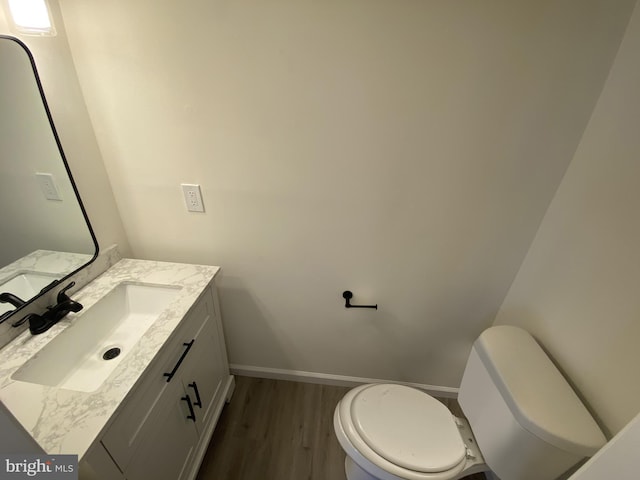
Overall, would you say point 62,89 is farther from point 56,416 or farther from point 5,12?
point 56,416

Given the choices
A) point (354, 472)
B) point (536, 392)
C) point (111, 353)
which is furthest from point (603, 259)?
point (111, 353)

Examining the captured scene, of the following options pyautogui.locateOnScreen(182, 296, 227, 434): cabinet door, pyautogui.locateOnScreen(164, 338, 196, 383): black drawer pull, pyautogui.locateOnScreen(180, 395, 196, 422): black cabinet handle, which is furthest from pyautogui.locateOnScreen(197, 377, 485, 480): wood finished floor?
pyautogui.locateOnScreen(164, 338, 196, 383): black drawer pull

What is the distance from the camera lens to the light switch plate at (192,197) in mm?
1198

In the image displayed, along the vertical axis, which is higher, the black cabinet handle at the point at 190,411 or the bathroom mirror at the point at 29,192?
the bathroom mirror at the point at 29,192

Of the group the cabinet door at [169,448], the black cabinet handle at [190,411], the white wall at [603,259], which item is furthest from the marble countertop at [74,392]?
the white wall at [603,259]

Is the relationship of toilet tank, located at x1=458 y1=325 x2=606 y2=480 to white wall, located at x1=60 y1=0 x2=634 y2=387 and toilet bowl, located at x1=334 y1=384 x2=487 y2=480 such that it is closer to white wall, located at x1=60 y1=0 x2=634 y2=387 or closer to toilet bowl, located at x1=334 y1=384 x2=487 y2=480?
toilet bowl, located at x1=334 y1=384 x2=487 y2=480

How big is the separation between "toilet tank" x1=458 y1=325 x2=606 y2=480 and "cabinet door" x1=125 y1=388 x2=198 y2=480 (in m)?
1.11

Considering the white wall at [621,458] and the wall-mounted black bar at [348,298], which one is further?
the wall-mounted black bar at [348,298]

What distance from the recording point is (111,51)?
101 centimetres

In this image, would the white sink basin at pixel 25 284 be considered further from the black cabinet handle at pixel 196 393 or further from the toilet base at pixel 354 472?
the toilet base at pixel 354 472

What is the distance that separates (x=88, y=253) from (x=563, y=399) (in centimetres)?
178

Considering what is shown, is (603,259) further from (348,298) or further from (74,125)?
(74,125)

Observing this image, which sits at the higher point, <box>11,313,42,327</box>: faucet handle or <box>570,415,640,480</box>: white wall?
<box>570,415,640,480</box>: white wall

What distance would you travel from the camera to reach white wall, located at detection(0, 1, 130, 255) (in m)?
0.95
